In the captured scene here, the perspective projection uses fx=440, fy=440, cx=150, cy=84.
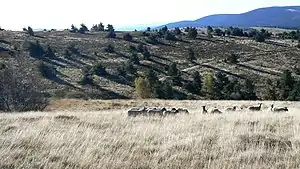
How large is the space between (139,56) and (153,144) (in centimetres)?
7596

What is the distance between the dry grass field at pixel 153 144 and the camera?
8969 mm

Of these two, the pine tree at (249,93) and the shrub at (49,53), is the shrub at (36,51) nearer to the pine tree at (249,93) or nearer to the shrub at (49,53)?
the shrub at (49,53)

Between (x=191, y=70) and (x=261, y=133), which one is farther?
(x=191, y=70)

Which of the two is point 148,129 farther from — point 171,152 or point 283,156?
point 283,156

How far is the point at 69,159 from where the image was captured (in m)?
9.23

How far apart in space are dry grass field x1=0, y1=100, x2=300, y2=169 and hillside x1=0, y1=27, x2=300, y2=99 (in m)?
45.6

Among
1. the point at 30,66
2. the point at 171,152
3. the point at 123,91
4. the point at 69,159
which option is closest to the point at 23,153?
the point at 69,159

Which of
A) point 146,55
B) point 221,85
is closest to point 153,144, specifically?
point 221,85

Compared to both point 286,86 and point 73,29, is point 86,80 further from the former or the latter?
point 73,29

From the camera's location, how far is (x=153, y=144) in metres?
10.6

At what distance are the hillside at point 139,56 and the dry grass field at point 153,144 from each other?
45599mm

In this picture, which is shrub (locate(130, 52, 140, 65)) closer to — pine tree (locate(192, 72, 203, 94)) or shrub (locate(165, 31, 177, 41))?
pine tree (locate(192, 72, 203, 94))

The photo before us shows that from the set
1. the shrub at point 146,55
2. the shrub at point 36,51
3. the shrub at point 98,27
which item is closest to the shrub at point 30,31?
the shrub at point 36,51

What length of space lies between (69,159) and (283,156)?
177 inches
